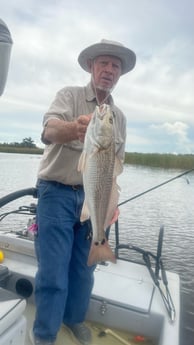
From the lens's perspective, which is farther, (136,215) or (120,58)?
(136,215)

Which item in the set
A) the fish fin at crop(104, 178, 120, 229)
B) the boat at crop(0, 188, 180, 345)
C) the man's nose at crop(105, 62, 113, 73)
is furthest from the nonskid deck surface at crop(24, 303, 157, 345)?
the man's nose at crop(105, 62, 113, 73)

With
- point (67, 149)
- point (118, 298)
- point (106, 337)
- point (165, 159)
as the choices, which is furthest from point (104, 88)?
point (165, 159)

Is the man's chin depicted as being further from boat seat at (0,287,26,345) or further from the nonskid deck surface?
the nonskid deck surface

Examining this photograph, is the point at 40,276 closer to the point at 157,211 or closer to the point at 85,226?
the point at 85,226

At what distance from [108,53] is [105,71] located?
143 mm

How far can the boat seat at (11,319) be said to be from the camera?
1.96m

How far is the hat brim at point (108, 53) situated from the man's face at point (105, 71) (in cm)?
4

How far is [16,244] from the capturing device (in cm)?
400

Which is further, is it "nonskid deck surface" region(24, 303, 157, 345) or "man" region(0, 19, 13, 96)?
"nonskid deck surface" region(24, 303, 157, 345)

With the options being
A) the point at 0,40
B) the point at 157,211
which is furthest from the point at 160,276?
the point at 157,211

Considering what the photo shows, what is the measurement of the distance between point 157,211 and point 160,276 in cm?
1081

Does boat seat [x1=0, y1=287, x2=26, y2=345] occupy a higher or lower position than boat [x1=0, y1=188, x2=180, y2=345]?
higher

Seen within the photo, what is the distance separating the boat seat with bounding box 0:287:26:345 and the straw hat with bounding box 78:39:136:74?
187 centimetres

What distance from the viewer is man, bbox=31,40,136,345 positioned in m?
2.89
